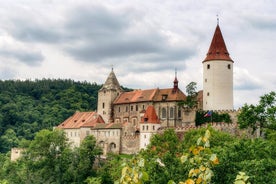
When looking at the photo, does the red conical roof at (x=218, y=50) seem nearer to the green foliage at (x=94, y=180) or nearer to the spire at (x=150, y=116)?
the spire at (x=150, y=116)

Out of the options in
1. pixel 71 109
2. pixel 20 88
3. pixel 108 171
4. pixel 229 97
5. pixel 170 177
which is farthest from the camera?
pixel 20 88

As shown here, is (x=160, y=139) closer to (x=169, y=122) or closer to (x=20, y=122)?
(x=169, y=122)

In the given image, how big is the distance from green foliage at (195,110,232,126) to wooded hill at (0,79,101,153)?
66.9 m

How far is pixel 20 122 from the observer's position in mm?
143500

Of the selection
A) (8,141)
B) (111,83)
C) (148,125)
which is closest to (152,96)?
(148,125)

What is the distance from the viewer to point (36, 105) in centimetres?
15538

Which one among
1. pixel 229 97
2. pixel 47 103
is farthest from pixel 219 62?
pixel 47 103

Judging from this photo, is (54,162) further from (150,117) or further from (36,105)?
(36,105)

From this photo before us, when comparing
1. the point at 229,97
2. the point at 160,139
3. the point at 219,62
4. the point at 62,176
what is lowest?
the point at 62,176

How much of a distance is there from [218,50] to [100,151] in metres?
23.9

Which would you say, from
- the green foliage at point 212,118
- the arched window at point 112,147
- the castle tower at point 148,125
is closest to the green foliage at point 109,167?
the arched window at point 112,147

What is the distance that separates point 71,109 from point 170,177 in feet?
361

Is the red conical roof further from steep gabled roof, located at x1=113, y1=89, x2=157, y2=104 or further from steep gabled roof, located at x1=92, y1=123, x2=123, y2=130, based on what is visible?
steep gabled roof, located at x1=92, y1=123, x2=123, y2=130

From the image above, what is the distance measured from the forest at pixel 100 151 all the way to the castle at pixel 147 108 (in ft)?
12.8
